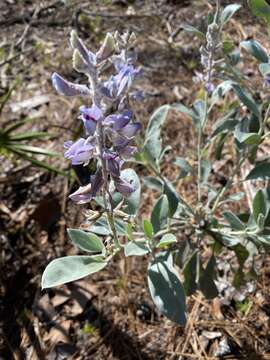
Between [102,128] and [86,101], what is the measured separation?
2.20 meters

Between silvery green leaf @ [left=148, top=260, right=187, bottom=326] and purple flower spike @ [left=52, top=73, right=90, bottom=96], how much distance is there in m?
0.82

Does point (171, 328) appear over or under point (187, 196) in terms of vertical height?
under

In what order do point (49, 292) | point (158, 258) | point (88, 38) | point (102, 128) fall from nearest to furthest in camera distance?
point (102, 128)
point (158, 258)
point (49, 292)
point (88, 38)

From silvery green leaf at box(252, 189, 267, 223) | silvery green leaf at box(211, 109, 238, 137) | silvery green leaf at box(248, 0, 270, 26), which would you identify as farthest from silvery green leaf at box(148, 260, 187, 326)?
silvery green leaf at box(248, 0, 270, 26)

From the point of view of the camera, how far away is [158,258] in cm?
202

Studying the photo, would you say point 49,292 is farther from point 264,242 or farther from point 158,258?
point 264,242

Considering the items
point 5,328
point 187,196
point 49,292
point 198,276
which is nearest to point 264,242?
point 198,276

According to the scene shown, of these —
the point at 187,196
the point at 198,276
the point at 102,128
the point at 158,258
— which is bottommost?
the point at 187,196

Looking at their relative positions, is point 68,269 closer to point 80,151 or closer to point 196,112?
point 80,151

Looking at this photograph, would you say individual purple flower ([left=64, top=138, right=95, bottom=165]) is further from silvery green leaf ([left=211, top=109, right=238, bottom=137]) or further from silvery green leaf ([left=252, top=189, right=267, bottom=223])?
silvery green leaf ([left=211, top=109, right=238, bottom=137])

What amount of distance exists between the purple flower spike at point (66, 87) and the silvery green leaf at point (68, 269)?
597mm

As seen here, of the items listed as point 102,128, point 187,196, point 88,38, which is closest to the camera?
point 102,128

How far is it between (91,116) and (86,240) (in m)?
Result: 0.65

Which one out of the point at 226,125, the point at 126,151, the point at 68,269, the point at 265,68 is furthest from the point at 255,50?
the point at 68,269
